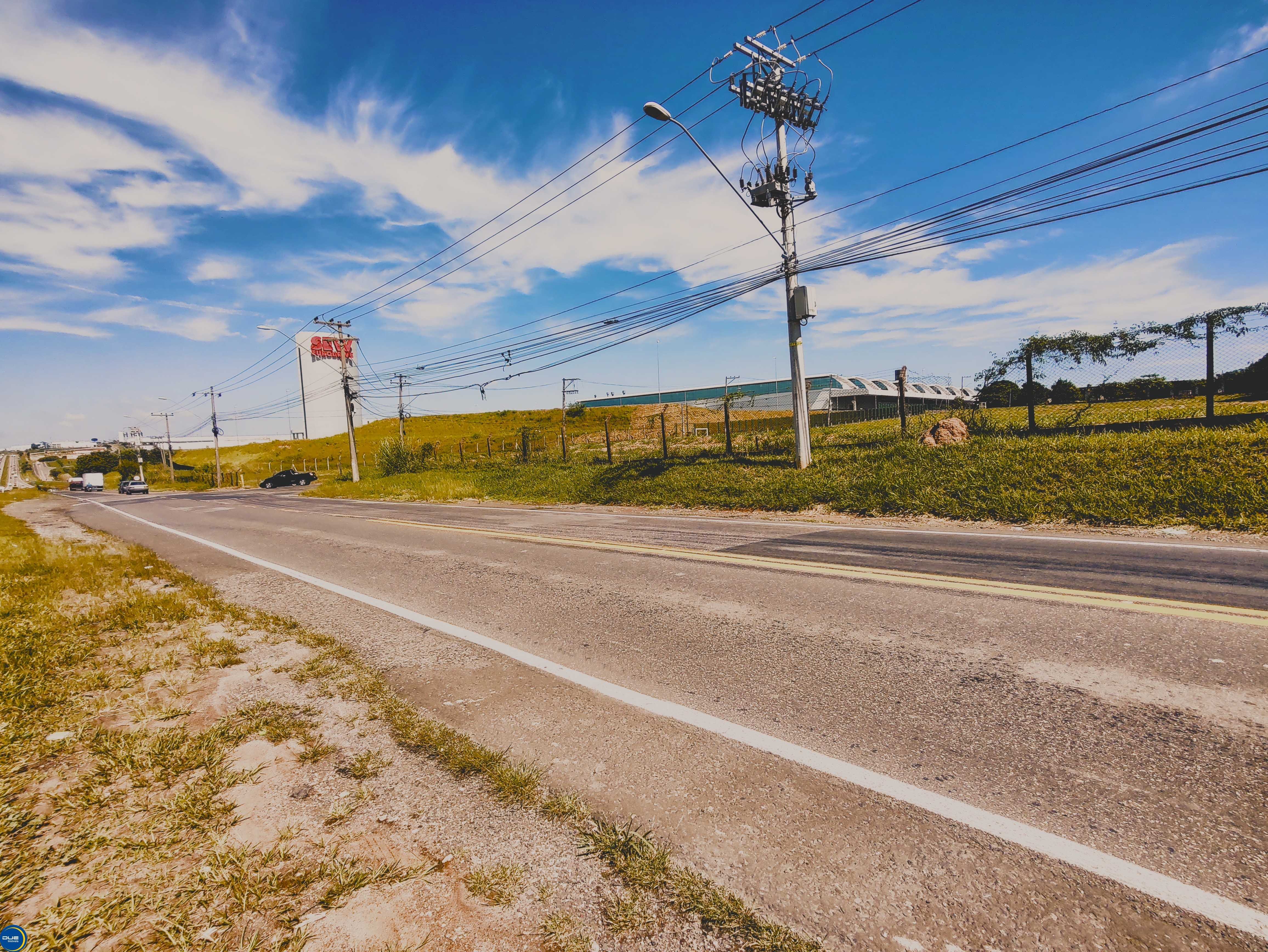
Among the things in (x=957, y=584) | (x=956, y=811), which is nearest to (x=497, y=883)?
(x=956, y=811)

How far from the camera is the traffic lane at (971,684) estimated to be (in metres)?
2.25

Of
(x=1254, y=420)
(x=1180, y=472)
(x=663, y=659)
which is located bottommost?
(x=663, y=659)

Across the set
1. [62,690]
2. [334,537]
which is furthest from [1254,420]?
[334,537]

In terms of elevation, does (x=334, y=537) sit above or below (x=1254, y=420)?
below

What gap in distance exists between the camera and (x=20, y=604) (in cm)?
628

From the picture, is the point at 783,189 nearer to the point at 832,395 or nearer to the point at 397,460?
the point at 397,460

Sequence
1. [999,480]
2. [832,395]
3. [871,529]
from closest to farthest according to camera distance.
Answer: [871,529]
[999,480]
[832,395]

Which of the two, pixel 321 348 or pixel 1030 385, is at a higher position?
pixel 321 348

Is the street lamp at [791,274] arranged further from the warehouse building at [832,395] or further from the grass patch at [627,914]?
the warehouse building at [832,395]

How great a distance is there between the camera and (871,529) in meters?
8.73

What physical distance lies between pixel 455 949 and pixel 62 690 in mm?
3964

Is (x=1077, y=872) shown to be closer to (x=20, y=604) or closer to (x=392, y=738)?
(x=392, y=738)

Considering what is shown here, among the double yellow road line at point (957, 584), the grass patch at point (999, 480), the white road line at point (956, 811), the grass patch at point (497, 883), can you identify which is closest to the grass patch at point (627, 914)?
the grass patch at point (497, 883)

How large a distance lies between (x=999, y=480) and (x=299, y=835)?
10528mm
